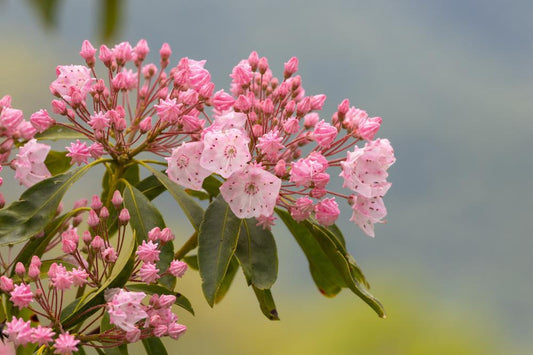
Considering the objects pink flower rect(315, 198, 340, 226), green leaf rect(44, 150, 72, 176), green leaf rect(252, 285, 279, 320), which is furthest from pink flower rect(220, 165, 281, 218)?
green leaf rect(44, 150, 72, 176)

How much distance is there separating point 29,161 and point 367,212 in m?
0.89

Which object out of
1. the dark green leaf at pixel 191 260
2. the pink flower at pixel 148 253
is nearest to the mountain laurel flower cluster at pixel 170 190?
the pink flower at pixel 148 253

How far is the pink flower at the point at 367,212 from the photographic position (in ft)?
6.10

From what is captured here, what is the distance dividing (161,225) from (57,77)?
1.65 feet

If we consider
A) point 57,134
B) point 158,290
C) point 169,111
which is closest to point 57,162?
point 57,134

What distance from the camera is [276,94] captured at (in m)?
1.98

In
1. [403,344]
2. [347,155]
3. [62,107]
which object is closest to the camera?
[347,155]

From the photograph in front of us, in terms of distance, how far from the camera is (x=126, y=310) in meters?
1.59

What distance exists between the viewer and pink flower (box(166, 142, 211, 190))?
1796mm

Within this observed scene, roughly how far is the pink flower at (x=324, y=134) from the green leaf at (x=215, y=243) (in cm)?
31

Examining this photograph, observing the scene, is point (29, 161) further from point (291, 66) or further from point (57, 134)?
point (291, 66)

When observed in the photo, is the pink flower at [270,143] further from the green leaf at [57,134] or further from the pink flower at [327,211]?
the green leaf at [57,134]

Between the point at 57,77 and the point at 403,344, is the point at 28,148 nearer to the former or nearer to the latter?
the point at 57,77

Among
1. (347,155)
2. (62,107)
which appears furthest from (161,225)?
(347,155)
